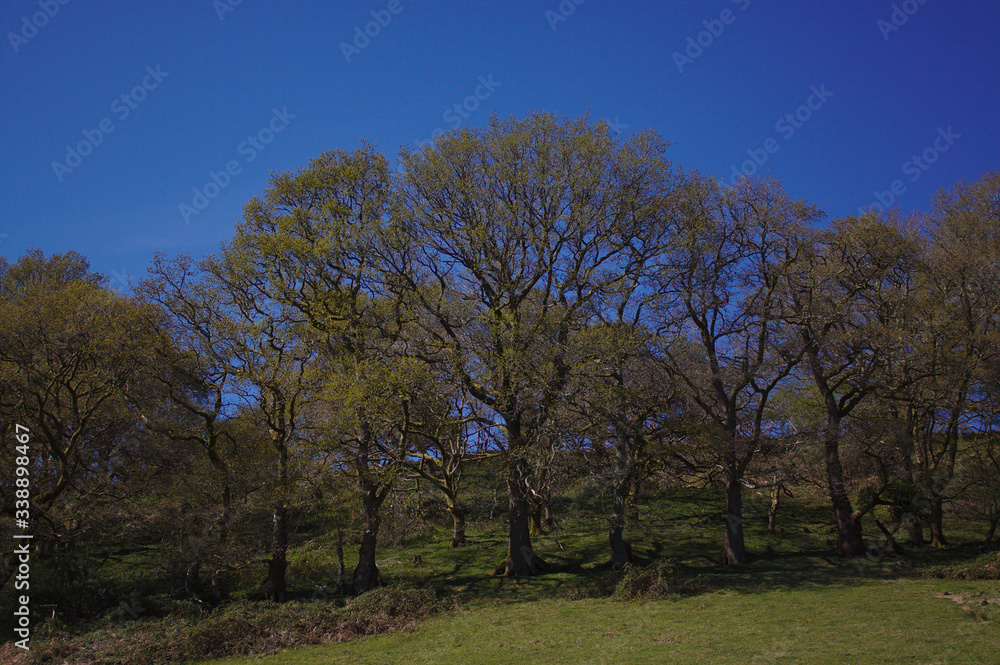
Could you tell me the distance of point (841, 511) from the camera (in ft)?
82.5

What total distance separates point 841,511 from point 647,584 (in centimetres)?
1070

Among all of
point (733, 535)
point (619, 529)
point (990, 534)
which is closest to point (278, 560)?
point (619, 529)

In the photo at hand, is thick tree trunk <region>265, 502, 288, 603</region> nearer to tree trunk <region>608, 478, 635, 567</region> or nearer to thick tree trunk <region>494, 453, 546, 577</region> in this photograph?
thick tree trunk <region>494, 453, 546, 577</region>

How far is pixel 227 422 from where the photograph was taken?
85.2 feet

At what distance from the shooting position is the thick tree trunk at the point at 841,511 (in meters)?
24.6

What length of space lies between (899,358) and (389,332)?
20818mm

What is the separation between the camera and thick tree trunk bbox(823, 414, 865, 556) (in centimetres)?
2464

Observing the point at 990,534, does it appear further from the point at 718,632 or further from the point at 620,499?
the point at 718,632

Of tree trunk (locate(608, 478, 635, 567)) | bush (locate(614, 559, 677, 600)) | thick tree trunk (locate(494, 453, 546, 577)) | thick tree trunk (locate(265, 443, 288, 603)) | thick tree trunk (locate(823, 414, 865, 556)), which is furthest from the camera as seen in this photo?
thick tree trunk (locate(823, 414, 865, 556))

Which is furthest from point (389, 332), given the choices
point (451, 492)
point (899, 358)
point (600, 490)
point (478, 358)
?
point (899, 358)

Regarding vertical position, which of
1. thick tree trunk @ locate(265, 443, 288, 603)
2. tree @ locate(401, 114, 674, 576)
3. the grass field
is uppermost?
tree @ locate(401, 114, 674, 576)

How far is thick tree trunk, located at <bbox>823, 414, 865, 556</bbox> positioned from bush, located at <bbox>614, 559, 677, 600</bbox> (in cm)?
898

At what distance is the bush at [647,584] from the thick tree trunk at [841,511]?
8.98 meters

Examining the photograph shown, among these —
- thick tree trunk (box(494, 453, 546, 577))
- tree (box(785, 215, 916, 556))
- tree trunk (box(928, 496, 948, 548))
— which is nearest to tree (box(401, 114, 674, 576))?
thick tree trunk (box(494, 453, 546, 577))
